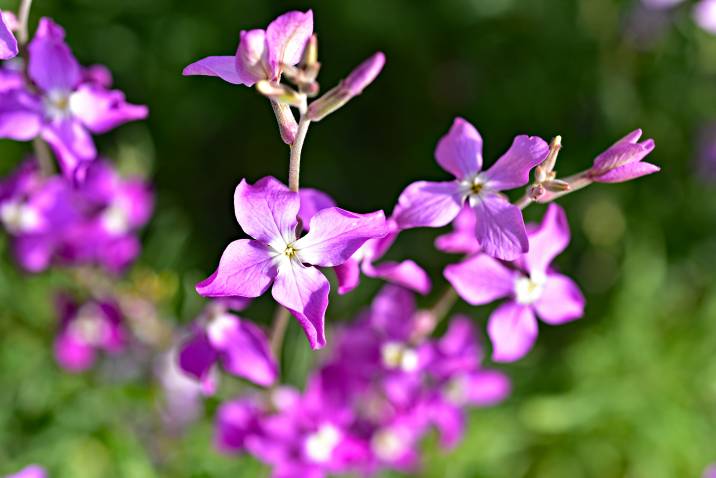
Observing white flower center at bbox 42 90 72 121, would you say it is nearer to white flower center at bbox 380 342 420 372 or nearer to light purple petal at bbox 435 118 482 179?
light purple petal at bbox 435 118 482 179

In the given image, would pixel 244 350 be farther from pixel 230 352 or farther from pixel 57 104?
pixel 57 104

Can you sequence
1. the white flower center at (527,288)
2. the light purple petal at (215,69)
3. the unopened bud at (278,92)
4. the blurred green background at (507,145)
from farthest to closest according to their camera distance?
the blurred green background at (507,145), the white flower center at (527,288), the light purple petal at (215,69), the unopened bud at (278,92)

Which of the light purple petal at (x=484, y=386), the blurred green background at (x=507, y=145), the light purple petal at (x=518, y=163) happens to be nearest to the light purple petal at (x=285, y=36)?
the light purple petal at (x=518, y=163)

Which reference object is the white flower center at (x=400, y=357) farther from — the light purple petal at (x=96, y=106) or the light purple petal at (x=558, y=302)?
the light purple petal at (x=96, y=106)

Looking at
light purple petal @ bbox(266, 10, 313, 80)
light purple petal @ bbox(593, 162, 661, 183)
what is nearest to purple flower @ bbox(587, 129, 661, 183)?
light purple petal @ bbox(593, 162, 661, 183)

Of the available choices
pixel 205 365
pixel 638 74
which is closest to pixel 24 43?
pixel 205 365

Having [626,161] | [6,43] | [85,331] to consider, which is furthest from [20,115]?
[626,161]

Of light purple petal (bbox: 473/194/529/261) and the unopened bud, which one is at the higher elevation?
the unopened bud
